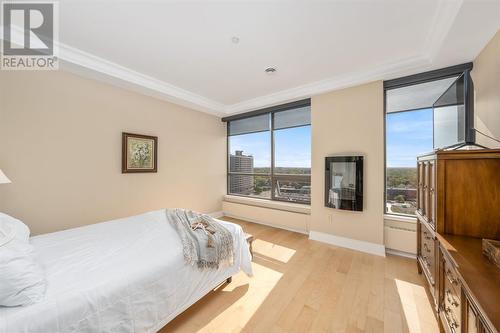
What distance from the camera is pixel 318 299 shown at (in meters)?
1.98

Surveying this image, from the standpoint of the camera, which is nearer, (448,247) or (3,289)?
(3,289)

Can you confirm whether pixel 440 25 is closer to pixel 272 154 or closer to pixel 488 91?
pixel 488 91

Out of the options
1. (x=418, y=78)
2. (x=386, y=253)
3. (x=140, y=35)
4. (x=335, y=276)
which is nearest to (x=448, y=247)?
(x=335, y=276)

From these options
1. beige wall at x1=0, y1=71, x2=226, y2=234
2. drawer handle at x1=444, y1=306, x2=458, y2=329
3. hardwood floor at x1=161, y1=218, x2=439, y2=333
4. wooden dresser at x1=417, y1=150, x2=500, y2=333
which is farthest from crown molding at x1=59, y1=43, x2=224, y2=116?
drawer handle at x1=444, y1=306, x2=458, y2=329

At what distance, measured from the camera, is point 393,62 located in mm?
2645

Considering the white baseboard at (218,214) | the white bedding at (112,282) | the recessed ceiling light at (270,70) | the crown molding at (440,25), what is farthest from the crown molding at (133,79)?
the crown molding at (440,25)

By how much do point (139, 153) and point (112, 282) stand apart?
2.58m

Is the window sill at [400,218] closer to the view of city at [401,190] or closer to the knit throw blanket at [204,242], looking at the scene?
the view of city at [401,190]

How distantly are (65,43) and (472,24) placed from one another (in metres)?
4.34

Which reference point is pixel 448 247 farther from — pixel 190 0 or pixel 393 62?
pixel 190 0

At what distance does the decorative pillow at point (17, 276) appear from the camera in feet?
3.35

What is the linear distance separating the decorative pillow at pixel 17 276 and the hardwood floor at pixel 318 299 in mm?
1022

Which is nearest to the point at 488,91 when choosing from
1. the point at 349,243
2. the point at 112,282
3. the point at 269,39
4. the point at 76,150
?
the point at 269,39

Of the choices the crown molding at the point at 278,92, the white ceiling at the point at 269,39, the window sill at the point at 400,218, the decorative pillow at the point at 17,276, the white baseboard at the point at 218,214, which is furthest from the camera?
the white baseboard at the point at 218,214
